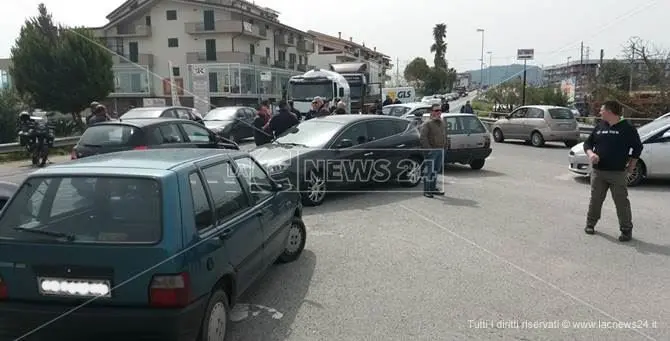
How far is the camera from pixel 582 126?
75.7 feet

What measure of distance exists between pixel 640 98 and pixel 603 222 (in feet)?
67.2

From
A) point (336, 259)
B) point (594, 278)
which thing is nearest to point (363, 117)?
point (336, 259)

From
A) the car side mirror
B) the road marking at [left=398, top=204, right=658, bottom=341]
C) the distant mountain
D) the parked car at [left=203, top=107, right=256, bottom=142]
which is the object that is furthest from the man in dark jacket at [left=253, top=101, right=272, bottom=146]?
the distant mountain

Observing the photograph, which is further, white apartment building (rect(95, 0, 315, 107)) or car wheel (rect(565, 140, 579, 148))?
white apartment building (rect(95, 0, 315, 107))

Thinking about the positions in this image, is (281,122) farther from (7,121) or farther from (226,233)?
(7,121)

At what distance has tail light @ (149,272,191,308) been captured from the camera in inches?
126

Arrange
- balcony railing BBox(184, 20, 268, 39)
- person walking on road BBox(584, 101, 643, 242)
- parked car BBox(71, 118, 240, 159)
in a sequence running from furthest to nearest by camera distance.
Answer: balcony railing BBox(184, 20, 268, 39) → parked car BBox(71, 118, 240, 159) → person walking on road BBox(584, 101, 643, 242)

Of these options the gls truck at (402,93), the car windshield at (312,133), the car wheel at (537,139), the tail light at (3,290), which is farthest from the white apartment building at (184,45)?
the tail light at (3,290)

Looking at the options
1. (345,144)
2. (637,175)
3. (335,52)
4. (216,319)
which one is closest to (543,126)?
(637,175)

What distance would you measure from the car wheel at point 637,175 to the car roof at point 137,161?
32.0 ft

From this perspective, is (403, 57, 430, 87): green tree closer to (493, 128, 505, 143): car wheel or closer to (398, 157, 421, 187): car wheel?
(493, 128, 505, 143): car wheel

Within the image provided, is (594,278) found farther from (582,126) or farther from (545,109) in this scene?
(582,126)

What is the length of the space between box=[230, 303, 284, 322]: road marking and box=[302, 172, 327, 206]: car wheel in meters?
4.18

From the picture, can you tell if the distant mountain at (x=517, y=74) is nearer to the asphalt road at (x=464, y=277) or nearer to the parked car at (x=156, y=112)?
the parked car at (x=156, y=112)
